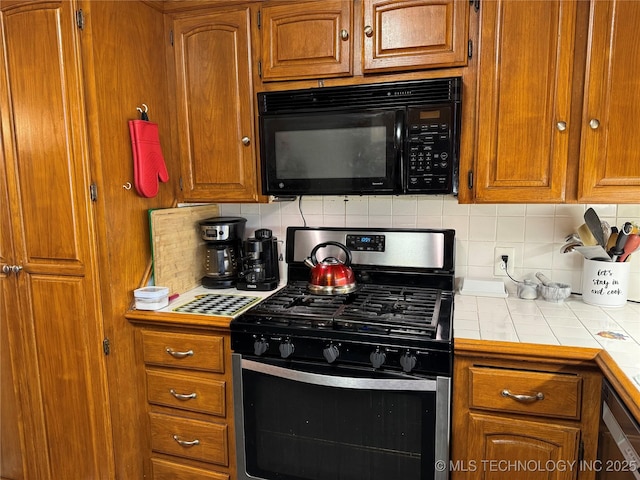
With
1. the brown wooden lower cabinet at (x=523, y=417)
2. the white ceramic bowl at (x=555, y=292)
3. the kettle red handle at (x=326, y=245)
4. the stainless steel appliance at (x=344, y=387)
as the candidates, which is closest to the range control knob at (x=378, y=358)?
the stainless steel appliance at (x=344, y=387)

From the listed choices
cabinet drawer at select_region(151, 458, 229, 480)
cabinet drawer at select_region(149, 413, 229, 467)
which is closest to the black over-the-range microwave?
cabinet drawer at select_region(149, 413, 229, 467)

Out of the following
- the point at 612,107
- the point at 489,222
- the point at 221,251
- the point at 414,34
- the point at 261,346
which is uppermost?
the point at 414,34

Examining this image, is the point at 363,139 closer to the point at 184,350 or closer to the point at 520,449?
the point at 184,350

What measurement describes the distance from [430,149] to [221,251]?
1.07 meters

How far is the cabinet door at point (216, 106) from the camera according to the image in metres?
1.83

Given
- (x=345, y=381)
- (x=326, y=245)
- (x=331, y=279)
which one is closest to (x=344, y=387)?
(x=345, y=381)

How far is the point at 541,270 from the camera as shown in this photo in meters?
1.88

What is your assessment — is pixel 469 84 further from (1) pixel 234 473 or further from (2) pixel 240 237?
(1) pixel 234 473

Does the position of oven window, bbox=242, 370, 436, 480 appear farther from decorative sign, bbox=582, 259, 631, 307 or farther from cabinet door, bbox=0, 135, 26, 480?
cabinet door, bbox=0, 135, 26, 480

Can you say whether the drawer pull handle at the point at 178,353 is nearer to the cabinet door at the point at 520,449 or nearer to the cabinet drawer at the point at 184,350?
the cabinet drawer at the point at 184,350

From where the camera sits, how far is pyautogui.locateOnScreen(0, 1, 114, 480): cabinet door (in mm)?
1607

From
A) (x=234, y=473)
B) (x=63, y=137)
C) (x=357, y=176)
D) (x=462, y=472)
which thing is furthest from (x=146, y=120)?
(x=462, y=472)

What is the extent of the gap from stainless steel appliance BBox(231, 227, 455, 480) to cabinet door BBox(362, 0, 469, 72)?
93cm

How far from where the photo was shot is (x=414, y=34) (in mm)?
1613
